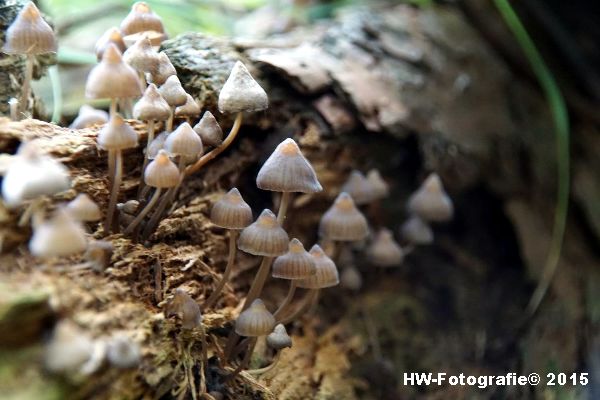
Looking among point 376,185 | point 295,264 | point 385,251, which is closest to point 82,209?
point 295,264

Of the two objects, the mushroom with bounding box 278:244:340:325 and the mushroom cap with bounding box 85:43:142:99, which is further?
the mushroom with bounding box 278:244:340:325

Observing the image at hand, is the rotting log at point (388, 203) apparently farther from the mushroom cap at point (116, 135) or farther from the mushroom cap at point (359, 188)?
the mushroom cap at point (116, 135)

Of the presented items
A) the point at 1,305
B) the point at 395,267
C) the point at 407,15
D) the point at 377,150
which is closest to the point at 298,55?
the point at 377,150

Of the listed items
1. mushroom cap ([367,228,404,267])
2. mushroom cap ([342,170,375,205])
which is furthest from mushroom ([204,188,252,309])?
mushroom cap ([367,228,404,267])

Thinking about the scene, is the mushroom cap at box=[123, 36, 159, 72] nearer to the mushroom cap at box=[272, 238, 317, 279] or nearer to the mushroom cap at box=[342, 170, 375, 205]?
the mushroom cap at box=[272, 238, 317, 279]

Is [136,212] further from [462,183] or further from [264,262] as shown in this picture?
[462,183]

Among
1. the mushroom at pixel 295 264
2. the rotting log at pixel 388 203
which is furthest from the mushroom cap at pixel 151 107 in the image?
the mushroom at pixel 295 264
